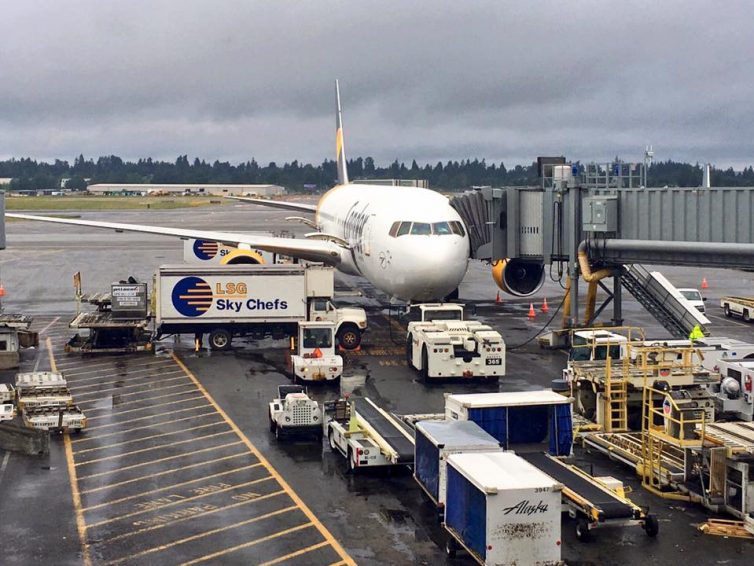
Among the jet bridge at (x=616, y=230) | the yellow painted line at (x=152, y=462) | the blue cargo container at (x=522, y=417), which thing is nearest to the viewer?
the blue cargo container at (x=522, y=417)

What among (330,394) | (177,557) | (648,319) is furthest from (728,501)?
(648,319)

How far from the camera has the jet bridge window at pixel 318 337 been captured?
3869 centimetres

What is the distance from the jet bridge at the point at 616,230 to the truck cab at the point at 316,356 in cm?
1202

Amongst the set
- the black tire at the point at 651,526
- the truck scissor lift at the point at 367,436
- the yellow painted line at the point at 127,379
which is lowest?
the black tire at the point at 651,526

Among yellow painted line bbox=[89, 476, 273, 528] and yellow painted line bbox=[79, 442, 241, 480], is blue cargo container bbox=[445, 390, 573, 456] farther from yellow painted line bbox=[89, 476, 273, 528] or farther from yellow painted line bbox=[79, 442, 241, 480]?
yellow painted line bbox=[79, 442, 241, 480]

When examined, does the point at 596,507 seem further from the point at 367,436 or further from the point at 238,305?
the point at 238,305

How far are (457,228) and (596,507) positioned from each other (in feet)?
80.2

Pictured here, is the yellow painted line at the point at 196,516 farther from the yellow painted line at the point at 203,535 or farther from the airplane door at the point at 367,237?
the airplane door at the point at 367,237

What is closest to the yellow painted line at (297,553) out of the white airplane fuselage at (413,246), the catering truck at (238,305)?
the catering truck at (238,305)

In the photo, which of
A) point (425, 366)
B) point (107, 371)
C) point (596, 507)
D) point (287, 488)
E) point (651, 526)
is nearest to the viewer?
point (596, 507)

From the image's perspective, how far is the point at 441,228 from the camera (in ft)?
144

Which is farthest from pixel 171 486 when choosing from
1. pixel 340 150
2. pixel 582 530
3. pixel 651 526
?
pixel 340 150

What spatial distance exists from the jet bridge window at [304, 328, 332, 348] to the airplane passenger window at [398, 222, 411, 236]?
274 inches

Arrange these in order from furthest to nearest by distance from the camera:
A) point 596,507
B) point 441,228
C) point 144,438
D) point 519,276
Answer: point 519,276, point 441,228, point 144,438, point 596,507
